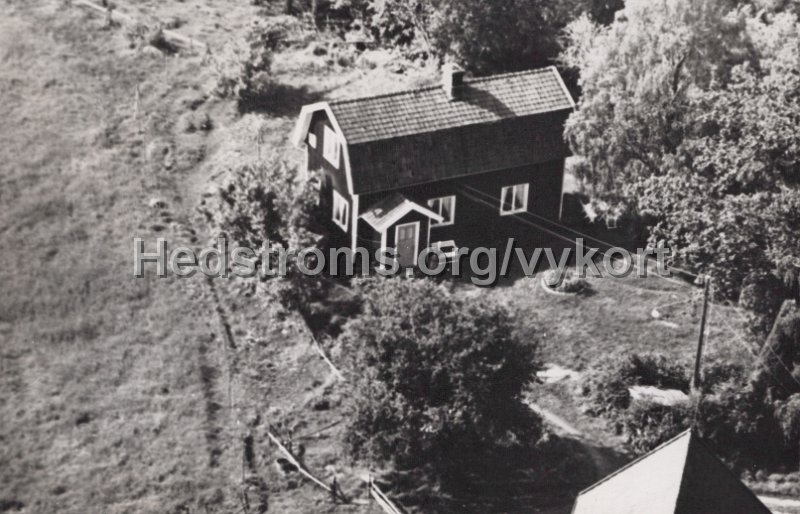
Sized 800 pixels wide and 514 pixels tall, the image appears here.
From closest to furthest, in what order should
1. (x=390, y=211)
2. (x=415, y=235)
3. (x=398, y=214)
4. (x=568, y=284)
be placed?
(x=398, y=214) < (x=568, y=284) < (x=390, y=211) < (x=415, y=235)

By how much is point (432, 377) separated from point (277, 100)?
87.3 feet

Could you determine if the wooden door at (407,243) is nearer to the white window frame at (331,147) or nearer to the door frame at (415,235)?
the door frame at (415,235)

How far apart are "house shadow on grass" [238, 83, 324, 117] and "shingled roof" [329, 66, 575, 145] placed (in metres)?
12.4

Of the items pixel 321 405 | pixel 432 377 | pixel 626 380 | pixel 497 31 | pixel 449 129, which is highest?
pixel 497 31

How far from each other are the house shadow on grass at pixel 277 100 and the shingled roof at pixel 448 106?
40.6 ft

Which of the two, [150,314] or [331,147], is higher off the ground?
[331,147]

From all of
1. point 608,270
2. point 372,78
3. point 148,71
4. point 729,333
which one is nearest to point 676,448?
point 729,333

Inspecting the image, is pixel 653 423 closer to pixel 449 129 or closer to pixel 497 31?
pixel 449 129

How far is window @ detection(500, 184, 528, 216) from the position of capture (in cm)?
4228

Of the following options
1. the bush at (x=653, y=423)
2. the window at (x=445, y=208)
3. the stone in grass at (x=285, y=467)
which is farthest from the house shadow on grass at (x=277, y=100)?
the bush at (x=653, y=423)

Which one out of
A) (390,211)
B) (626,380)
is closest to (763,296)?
(626,380)

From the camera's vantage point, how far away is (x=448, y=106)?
135 feet

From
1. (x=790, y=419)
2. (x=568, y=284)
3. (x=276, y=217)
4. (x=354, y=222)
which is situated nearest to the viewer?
(x=790, y=419)

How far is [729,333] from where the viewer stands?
36844mm
